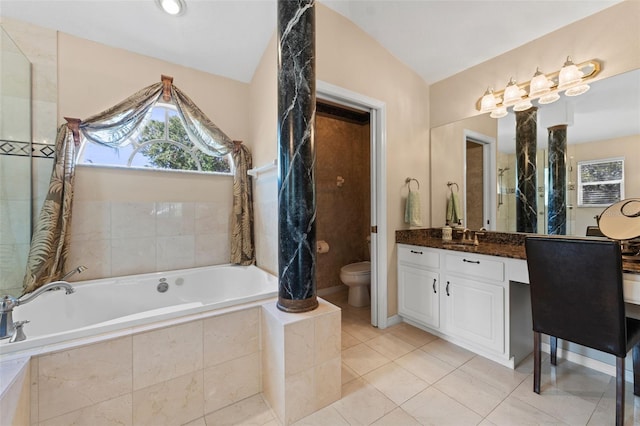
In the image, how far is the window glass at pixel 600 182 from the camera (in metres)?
1.67

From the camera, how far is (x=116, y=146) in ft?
6.86

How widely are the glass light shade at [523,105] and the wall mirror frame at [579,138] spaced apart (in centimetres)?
8

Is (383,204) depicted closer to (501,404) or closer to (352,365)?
(352,365)

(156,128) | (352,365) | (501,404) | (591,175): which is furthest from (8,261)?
(591,175)

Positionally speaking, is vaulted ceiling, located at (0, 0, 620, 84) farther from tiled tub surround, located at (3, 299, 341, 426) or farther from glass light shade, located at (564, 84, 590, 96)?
tiled tub surround, located at (3, 299, 341, 426)

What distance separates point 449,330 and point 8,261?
331cm

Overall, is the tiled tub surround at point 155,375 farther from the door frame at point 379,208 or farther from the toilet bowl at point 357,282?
the toilet bowl at point 357,282

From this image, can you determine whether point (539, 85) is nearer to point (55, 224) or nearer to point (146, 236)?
point (146, 236)

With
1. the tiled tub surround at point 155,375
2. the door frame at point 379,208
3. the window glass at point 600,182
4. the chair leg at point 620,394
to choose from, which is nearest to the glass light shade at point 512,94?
the window glass at point 600,182

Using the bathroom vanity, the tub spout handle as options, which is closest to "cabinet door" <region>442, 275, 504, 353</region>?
the bathroom vanity

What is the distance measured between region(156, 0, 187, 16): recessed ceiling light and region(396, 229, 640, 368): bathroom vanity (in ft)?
8.35

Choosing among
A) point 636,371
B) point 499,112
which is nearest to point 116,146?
point 499,112

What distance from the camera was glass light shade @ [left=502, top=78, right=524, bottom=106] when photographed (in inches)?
81.3

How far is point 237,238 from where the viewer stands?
2482 millimetres
